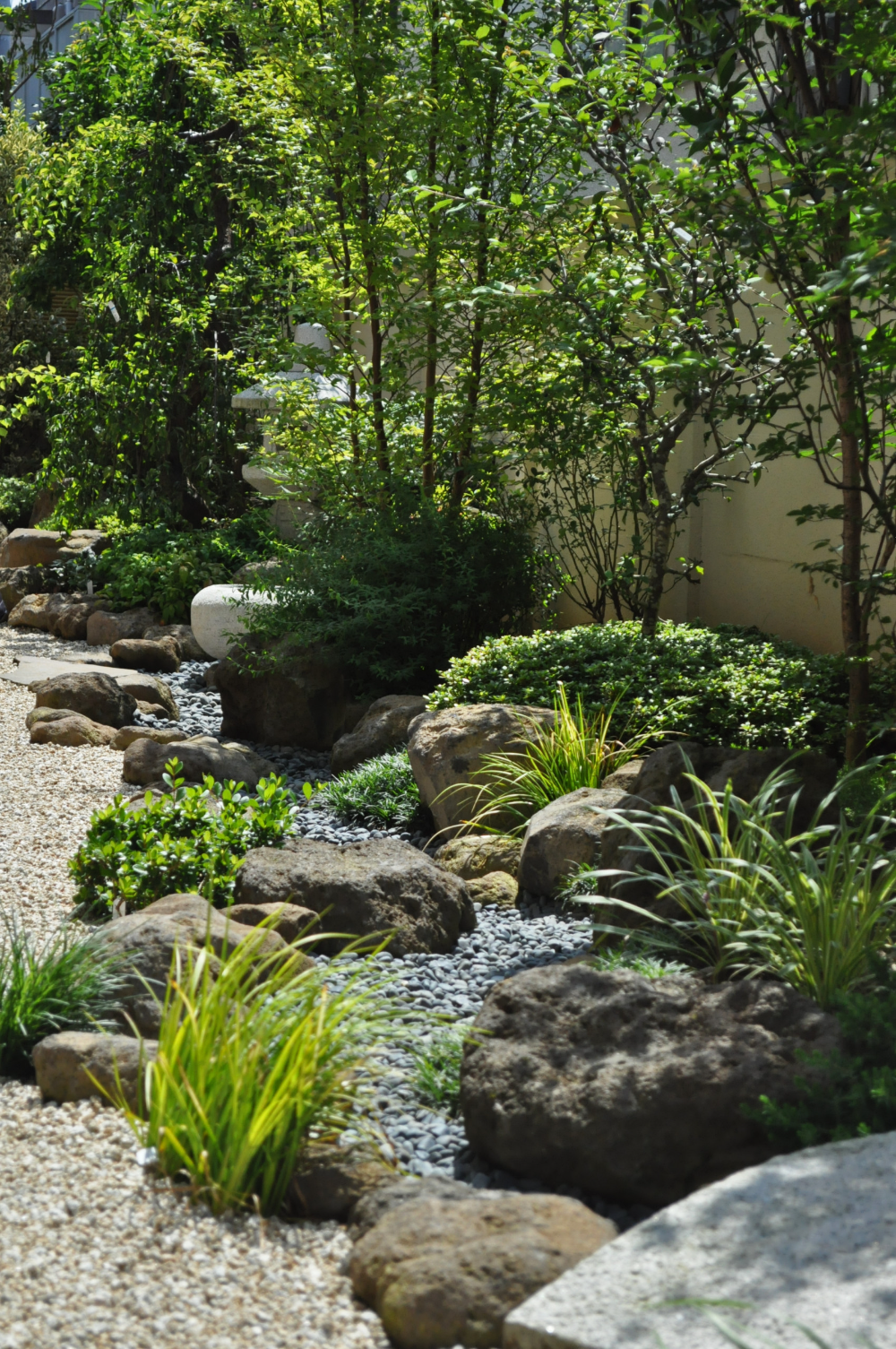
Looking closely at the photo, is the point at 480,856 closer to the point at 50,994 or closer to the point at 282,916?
the point at 282,916

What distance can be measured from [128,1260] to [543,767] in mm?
3176

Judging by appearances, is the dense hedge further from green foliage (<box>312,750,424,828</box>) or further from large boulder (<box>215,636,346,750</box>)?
large boulder (<box>215,636,346,750</box>)

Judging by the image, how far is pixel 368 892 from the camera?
3.98m

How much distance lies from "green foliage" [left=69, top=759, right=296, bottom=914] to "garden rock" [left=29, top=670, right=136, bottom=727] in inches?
107

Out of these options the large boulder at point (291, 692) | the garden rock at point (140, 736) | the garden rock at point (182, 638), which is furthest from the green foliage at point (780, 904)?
the garden rock at point (182, 638)

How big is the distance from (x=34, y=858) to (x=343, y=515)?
3598mm

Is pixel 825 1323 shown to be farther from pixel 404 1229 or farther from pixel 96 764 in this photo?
pixel 96 764

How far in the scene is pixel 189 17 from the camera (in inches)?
398

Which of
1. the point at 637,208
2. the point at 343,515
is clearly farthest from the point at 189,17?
the point at 637,208

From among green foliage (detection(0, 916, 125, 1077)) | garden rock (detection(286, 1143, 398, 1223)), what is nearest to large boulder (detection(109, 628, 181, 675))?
green foliage (detection(0, 916, 125, 1077))

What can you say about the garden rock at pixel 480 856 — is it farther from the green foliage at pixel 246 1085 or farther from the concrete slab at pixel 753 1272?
the concrete slab at pixel 753 1272

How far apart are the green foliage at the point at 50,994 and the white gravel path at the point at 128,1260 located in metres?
0.11

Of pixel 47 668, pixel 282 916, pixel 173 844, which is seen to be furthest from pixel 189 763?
pixel 47 668

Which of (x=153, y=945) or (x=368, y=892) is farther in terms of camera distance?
(x=368, y=892)
